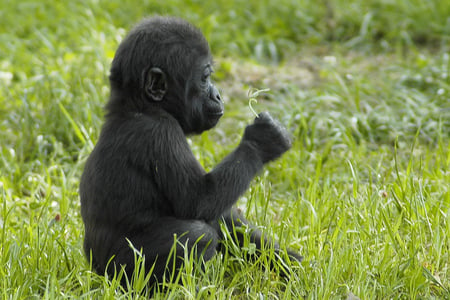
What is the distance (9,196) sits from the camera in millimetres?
5277

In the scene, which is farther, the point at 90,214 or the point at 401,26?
the point at 401,26

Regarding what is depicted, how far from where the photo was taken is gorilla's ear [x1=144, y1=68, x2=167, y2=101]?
4.00 meters

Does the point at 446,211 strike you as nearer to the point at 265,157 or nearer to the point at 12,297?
the point at 265,157

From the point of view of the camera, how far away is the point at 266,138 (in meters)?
4.23

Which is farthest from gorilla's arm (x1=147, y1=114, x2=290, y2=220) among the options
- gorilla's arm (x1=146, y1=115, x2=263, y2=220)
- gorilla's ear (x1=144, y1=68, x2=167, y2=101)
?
gorilla's ear (x1=144, y1=68, x2=167, y2=101)

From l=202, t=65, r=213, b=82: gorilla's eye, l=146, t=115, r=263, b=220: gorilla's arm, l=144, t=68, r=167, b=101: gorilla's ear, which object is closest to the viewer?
l=146, t=115, r=263, b=220: gorilla's arm

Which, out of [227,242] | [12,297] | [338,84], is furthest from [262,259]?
[338,84]

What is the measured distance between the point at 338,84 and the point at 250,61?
1.61 m

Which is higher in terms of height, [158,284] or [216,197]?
[216,197]

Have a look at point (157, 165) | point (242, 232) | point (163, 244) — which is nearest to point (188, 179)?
point (157, 165)

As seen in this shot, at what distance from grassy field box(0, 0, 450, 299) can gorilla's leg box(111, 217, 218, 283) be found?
0.14m

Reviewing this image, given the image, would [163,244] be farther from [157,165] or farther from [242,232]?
[242,232]

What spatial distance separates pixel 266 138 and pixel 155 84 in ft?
2.61

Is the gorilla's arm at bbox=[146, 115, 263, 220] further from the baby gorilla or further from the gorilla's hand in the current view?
the gorilla's hand
